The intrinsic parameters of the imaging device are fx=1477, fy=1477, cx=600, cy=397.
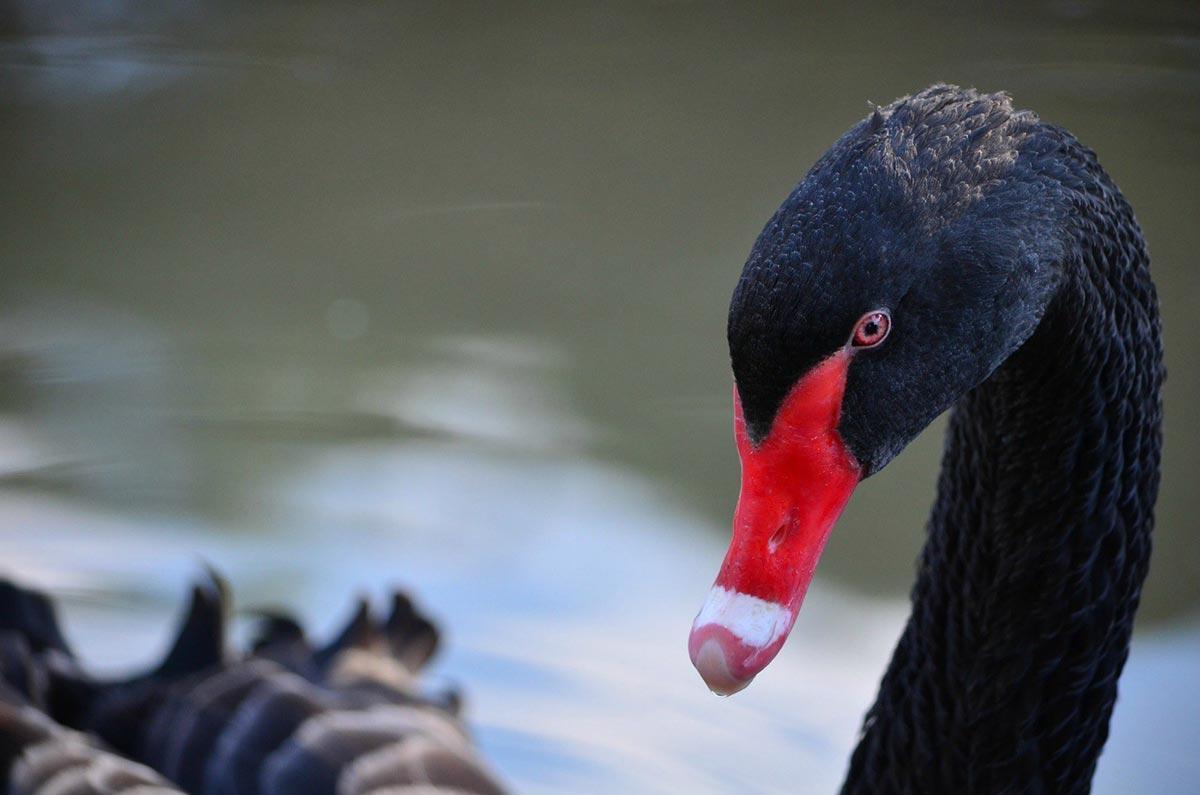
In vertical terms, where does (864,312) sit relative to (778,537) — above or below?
above

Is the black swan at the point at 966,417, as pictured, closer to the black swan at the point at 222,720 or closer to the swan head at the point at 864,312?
the swan head at the point at 864,312

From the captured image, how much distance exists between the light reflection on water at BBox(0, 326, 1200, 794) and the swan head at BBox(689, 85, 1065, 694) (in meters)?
1.11

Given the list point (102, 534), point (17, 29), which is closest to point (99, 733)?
point (102, 534)

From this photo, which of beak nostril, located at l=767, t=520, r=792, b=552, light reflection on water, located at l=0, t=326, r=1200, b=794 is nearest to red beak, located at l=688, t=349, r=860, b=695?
beak nostril, located at l=767, t=520, r=792, b=552

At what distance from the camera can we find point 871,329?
1.13 metres

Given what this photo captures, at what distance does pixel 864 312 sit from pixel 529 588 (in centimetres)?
159

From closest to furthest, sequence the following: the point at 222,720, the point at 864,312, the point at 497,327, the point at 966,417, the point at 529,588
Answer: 1. the point at 864,312
2. the point at 966,417
3. the point at 222,720
4. the point at 529,588
5. the point at 497,327

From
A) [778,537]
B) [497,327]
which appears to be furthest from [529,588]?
[778,537]

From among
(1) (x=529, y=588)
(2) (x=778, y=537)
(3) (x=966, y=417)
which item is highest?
(1) (x=529, y=588)

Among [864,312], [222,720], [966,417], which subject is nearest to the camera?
[864,312]

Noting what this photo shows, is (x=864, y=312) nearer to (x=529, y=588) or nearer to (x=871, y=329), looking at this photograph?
(x=871, y=329)

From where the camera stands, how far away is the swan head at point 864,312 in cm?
109

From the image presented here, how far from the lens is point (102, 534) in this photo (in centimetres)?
272

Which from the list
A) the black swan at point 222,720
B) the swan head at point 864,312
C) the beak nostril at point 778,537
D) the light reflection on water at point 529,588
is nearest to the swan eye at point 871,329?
the swan head at point 864,312
